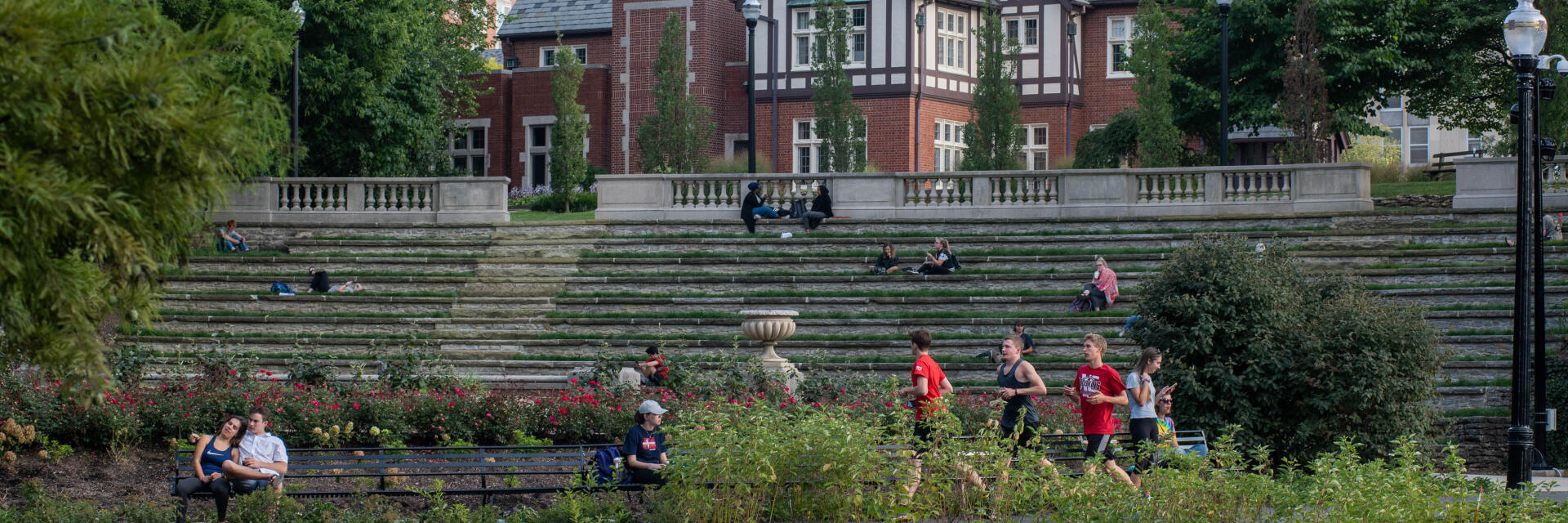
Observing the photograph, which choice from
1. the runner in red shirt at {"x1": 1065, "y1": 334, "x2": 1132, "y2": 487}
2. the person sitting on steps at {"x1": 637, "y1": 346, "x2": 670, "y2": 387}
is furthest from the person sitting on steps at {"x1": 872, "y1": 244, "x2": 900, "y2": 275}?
the runner in red shirt at {"x1": 1065, "y1": 334, "x2": 1132, "y2": 487}

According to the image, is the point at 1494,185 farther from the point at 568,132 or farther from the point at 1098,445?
the point at 568,132

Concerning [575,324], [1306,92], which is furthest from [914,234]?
[1306,92]

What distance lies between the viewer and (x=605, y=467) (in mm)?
11680

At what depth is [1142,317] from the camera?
16172 millimetres

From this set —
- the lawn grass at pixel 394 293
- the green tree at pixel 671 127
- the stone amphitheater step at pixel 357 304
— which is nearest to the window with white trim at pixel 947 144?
the green tree at pixel 671 127

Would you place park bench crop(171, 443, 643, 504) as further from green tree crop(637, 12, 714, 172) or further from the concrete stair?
green tree crop(637, 12, 714, 172)

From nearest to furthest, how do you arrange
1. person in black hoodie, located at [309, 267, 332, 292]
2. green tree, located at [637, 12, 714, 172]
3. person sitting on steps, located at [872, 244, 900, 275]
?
1. person sitting on steps, located at [872, 244, 900, 275]
2. person in black hoodie, located at [309, 267, 332, 292]
3. green tree, located at [637, 12, 714, 172]

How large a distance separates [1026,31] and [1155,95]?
10180 millimetres

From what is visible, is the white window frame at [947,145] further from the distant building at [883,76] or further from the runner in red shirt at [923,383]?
the runner in red shirt at [923,383]

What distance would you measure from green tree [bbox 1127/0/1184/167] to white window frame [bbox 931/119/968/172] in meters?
7.67

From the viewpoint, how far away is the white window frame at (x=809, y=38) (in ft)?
145

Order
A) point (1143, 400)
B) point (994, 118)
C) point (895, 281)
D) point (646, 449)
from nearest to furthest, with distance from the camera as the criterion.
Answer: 1. point (646, 449)
2. point (1143, 400)
3. point (895, 281)
4. point (994, 118)

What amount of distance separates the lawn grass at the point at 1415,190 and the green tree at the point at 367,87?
2388 cm

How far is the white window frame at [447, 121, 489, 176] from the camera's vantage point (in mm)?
50406
